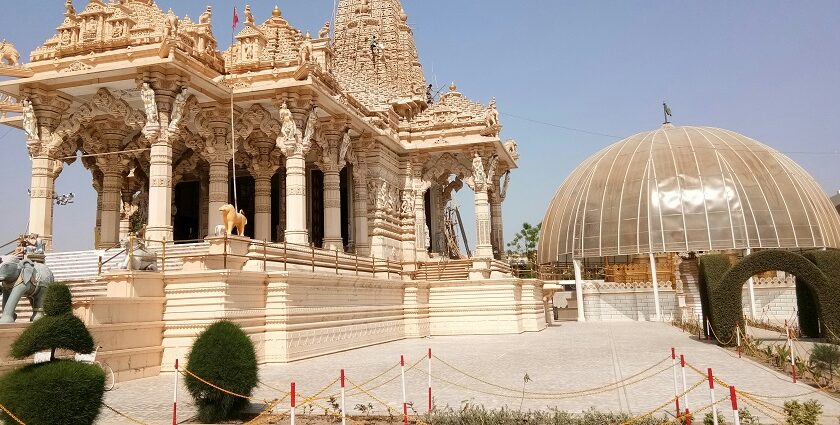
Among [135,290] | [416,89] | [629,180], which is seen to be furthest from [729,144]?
[135,290]

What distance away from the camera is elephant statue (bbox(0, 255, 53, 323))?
370 inches

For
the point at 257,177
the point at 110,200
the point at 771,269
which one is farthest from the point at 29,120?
the point at 771,269

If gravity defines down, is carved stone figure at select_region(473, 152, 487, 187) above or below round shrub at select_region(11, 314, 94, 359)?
above

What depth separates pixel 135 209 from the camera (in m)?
24.7

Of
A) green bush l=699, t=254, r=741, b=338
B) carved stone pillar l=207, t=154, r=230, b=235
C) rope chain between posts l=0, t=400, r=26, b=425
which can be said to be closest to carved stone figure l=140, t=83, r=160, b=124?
carved stone pillar l=207, t=154, r=230, b=235

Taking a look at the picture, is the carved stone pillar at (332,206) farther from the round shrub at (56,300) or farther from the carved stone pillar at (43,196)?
the round shrub at (56,300)

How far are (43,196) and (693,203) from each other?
29.5m

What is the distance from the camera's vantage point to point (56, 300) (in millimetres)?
6074

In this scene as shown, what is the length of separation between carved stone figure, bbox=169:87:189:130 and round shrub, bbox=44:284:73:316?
10117 millimetres

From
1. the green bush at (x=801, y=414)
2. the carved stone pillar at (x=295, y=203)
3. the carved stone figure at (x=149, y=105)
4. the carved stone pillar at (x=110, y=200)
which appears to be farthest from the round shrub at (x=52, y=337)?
the carved stone pillar at (x=110, y=200)

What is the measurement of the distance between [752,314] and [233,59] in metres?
25.2

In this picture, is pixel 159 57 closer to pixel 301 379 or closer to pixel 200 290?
pixel 200 290

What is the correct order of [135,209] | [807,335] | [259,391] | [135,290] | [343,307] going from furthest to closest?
[135,209] < [807,335] < [343,307] < [135,290] < [259,391]

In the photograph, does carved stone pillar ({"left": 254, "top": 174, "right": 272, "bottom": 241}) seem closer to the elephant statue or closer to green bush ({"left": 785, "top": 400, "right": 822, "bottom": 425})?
the elephant statue
